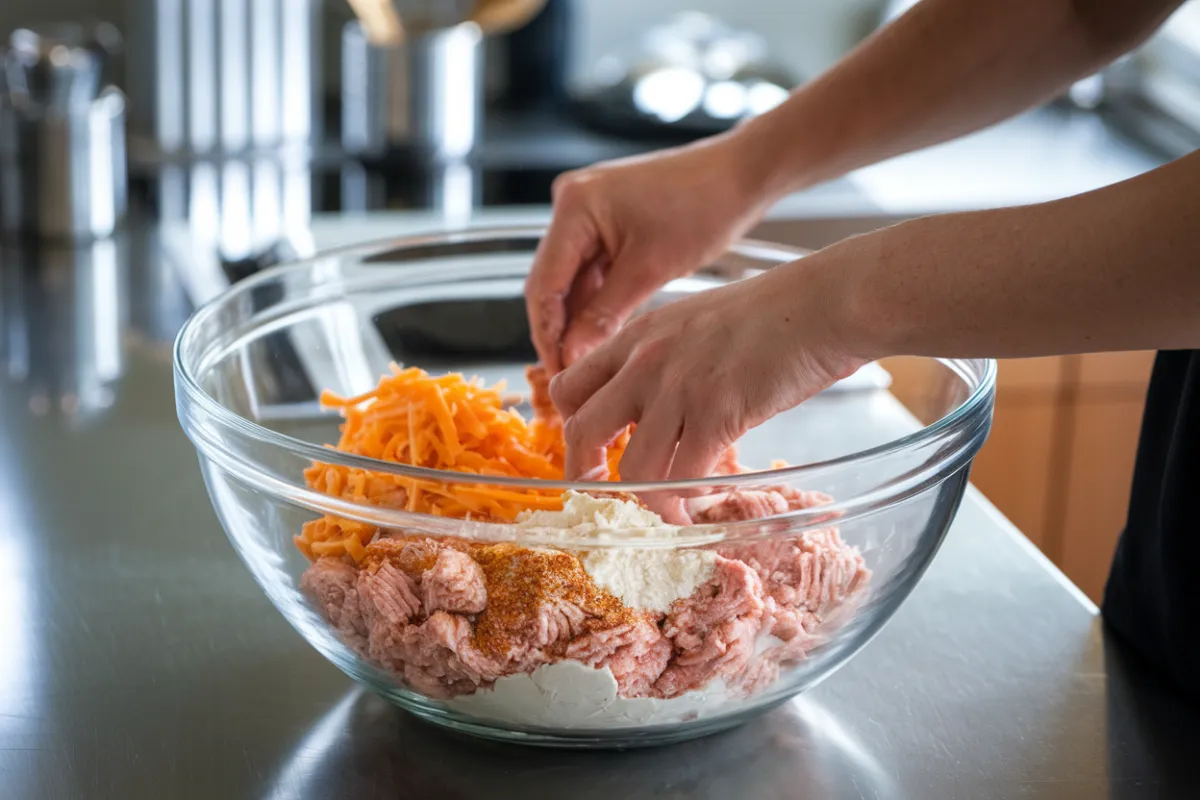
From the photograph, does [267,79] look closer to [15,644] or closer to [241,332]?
[241,332]

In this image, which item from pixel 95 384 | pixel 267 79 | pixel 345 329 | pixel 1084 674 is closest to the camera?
pixel 1084 674

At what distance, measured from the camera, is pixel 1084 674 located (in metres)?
0.96

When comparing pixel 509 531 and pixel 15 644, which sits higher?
pixel 509 531

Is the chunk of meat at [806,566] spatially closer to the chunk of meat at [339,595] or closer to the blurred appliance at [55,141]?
the chunk of meat at [339,595]

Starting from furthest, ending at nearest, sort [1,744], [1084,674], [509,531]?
[1084,674] → [1,744] → [509,531]

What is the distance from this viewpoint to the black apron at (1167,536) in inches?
35.6

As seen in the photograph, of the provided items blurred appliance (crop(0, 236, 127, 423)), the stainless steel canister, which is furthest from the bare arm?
the stainless steel canister

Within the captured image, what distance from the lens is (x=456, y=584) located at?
740 mm

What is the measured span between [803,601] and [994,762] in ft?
0.58

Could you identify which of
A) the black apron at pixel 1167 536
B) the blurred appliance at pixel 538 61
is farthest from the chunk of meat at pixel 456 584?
the blurred appliance at pixel 538 61

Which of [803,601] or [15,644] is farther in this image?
[15,644]

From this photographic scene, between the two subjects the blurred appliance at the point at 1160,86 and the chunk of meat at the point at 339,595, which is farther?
the blurred appliance at the point at 1160,86

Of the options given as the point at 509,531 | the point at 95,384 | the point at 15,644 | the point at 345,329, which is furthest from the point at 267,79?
the point at 509,531

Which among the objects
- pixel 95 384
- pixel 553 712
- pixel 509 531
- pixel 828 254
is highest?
pixel 828 254
